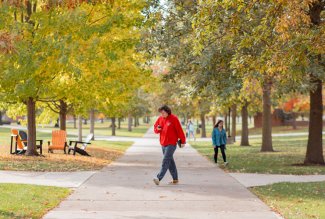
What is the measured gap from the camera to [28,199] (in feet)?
36.0

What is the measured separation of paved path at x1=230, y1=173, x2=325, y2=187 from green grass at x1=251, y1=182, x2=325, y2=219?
71 centimetres

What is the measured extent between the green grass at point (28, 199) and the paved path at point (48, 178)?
1.05 metres

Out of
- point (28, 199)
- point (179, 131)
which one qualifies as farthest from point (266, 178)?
point (28, 199)

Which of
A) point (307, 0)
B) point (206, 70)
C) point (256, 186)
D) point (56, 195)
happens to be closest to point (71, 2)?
point (56, 195)

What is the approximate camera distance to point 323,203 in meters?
10.9

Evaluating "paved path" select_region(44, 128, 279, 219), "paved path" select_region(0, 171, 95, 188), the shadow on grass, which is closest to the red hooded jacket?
"paved path" select_region(44, 128, 279, 219)

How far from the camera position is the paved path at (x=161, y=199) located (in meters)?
9.69

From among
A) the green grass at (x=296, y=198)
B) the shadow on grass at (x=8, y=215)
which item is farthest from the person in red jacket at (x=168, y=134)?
the shadow on grass at (x=8, y=215)

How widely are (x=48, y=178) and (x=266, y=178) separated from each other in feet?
18.8

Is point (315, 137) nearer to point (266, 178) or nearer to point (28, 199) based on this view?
point (266, 178)

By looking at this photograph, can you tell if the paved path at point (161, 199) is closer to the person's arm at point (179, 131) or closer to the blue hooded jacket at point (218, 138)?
the person's arm at point (179, 131)

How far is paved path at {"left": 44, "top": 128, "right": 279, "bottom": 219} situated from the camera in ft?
31.8

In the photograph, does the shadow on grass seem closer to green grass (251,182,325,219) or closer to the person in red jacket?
green grass (251,182,325,219)

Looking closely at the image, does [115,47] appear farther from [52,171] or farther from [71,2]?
[71,2]
